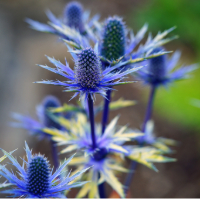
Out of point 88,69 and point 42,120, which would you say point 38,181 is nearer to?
point 88,69

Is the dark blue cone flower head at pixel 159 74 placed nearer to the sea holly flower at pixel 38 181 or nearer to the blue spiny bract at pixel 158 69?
the blue spiny bract at pixel 158 69

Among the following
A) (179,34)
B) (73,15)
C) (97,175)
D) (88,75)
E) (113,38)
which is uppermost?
(179,34)

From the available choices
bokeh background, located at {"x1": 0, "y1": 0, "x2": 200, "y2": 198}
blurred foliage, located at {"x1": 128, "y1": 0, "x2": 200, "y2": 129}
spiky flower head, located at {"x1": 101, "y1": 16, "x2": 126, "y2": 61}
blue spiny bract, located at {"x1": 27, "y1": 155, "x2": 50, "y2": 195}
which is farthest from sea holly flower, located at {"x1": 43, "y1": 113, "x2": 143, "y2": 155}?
blurred foliage, located at {"x1": 128, "y1": 0, "x2": 200, "y2": 129}

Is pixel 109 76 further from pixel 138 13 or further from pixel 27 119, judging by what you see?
pixel 138 13

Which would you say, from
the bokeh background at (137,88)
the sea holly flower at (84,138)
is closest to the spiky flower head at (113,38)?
the sea holly flower at (84,138)

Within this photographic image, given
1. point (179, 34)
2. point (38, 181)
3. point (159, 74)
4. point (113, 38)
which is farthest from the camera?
point (179, 34)

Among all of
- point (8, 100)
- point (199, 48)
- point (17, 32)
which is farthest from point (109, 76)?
point (17, 32)

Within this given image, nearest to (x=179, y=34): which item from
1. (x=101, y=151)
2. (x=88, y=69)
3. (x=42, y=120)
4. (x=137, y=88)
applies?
(x=137, y=88)
